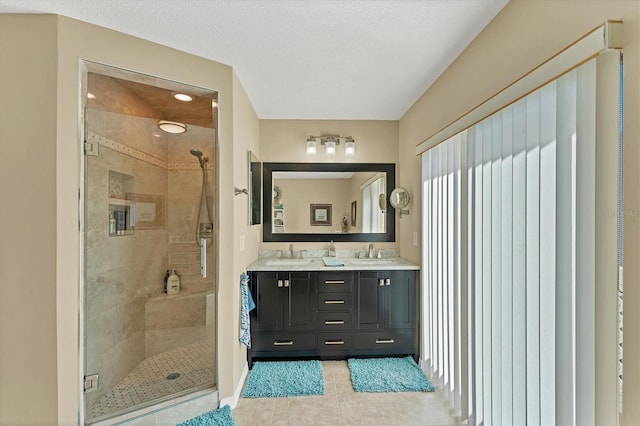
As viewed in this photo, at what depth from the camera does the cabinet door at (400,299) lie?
291cm

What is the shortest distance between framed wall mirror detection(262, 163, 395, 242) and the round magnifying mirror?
0.27 meters

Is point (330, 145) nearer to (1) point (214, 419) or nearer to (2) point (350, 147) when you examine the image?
(2) point (350, 147)

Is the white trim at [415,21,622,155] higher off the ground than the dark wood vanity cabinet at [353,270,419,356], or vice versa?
the white trim at [415,21,622,155]

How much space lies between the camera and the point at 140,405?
6.52 ft

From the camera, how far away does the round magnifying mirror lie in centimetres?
314

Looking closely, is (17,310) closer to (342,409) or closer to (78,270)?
(78,270)

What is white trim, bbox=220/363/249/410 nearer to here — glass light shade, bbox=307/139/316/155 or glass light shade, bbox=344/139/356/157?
glass light shade, bbox=307/139/316/155

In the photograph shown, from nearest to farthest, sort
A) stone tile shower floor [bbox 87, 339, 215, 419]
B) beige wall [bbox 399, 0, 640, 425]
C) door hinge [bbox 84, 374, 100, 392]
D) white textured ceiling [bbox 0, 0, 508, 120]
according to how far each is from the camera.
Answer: beige wall [bbox 399, 0, 640, 425]
white textured ceiling [bbox 0, 0, 508, 120]
door hinge [bbox 84, 374, 100, 392]
stone tile shower floor [bbox 87, 339, 215, 419]

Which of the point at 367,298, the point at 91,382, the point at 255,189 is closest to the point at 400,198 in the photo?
the point at 367,298

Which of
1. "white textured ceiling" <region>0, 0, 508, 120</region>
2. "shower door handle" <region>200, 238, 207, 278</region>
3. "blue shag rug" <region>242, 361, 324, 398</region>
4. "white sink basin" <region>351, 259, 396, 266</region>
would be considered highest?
"white textured ceiling" <region>0, 0, 508, 120</region>

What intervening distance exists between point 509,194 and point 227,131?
186 cm

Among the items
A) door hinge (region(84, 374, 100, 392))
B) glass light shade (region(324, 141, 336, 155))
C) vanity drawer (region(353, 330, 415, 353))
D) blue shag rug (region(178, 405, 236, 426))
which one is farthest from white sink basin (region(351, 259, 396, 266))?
door hinge (region(84, 374, 100, 392))

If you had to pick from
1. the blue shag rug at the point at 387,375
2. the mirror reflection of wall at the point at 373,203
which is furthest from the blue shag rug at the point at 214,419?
the mirror reflection of wall at the point at 373,203

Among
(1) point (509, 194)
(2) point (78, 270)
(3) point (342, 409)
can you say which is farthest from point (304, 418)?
(1) point (509, 194)
